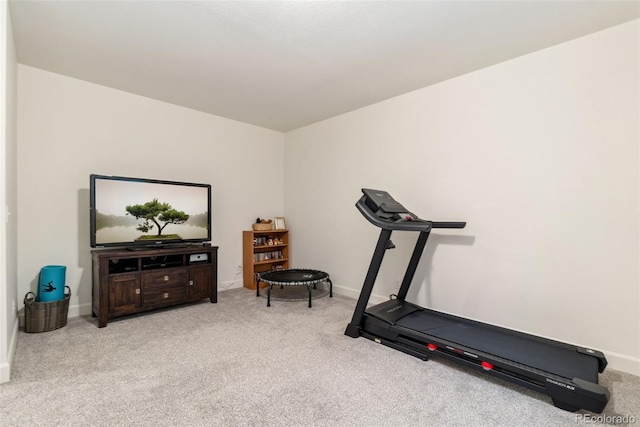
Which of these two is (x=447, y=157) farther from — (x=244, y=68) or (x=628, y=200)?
(x=244, y=68)

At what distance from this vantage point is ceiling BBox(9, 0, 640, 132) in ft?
7.05

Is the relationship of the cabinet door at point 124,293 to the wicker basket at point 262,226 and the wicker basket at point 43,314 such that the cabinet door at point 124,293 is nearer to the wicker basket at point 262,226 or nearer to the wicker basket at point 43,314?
the wicker basket at point 43,314

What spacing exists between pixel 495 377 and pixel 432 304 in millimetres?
1196

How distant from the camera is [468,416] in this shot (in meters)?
1.77

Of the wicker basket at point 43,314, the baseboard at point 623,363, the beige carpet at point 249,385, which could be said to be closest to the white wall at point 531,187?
the baseboard at point 623,363

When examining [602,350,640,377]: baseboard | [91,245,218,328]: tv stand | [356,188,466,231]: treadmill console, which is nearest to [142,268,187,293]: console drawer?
[91,245,218,328]: tv stand

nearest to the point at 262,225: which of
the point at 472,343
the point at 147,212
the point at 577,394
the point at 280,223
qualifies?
the point at 280,223

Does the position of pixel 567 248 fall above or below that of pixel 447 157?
below

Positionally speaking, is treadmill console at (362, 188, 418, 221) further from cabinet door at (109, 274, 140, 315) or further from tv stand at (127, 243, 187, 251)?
cabinet door at (109, 274, 140, 315)

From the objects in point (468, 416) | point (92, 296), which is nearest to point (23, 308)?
point (92, 296)

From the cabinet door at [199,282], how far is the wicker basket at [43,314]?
3.87ft

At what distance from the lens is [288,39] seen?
8.21 ft

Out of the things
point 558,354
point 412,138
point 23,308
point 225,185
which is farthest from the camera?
point 225,185

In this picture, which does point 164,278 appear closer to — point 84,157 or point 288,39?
point 84,157
